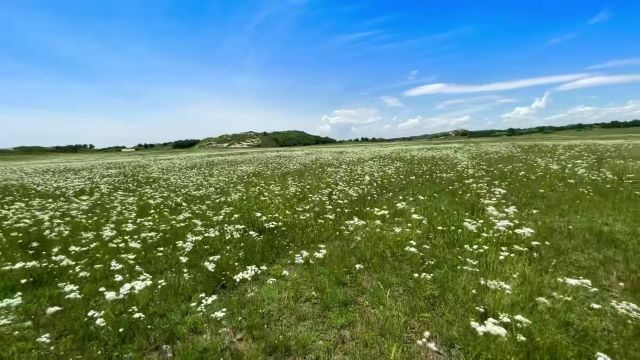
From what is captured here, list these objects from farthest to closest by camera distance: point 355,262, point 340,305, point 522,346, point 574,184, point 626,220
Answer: point 574,184
point 626,220
point 355,262
point 340,305
point 522,346

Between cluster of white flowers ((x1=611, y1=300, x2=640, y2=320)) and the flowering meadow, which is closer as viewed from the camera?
the flowering meadow

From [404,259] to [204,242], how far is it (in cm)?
660

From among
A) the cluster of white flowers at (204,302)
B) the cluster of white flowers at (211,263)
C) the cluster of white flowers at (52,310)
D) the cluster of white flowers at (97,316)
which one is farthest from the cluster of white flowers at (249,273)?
the cluster of white flowers at (52,310)

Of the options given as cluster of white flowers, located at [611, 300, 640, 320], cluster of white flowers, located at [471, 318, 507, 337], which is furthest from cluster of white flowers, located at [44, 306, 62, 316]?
cluster of white flowers, located at [611, 300, 640, 320]

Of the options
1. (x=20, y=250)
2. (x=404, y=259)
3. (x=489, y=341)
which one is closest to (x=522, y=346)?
(x=489, y=341)

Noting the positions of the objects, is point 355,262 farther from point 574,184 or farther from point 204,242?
point 574,184

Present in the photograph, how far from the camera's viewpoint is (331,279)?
363 inches

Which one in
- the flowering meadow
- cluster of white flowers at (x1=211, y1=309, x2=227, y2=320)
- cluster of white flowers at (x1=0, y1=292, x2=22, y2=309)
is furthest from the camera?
cluster of white flowers at (x1=0, y1=292, x2=22, y2=309)

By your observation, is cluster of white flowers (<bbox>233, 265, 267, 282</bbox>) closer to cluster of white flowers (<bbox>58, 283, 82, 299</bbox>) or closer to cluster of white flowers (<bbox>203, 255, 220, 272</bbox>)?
cluster of white flowers (<bbox>203, 255, 220, 272</bbox>)

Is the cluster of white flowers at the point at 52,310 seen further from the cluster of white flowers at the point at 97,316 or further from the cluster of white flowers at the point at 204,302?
the cluster of white flowers at the point at 204,302

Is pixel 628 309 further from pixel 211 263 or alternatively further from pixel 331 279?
pixel 211 263

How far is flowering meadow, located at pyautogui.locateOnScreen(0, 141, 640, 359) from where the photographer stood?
263 inches

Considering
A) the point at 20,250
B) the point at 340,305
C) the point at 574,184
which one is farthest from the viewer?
the point at 574,184

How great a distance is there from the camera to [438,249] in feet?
35.2
